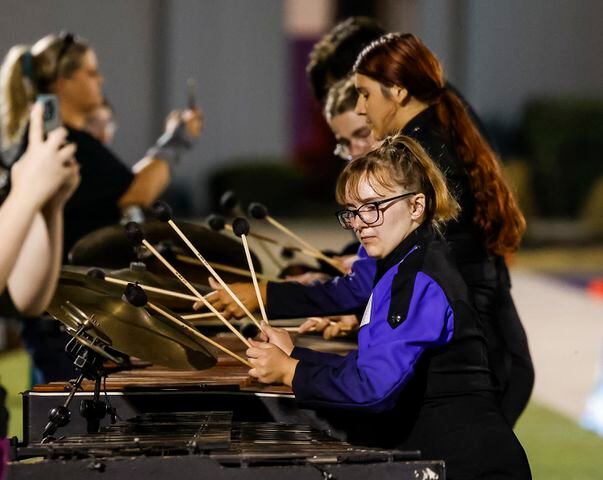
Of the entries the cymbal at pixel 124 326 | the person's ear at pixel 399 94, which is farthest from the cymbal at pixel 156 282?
the person's ear at pixel 399 94

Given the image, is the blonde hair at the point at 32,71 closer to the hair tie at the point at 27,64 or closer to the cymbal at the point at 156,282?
the hair tie at the point at 27,64

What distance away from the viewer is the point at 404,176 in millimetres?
3877

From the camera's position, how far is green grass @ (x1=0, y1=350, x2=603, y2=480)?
21.5ft

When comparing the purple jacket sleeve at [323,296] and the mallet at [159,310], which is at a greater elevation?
the mallet at [159,310]

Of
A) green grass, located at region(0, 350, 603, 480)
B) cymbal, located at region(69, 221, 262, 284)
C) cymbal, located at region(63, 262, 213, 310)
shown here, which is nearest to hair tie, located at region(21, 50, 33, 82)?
cymbal, located at region(69, 221, 262, 284)

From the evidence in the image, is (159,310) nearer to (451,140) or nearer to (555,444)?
(451,140)

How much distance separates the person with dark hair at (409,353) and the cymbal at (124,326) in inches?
8.2

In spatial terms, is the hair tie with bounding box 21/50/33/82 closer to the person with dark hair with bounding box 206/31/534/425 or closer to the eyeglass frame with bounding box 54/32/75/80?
the eyeglass frame with bounding box 54/32/75/80

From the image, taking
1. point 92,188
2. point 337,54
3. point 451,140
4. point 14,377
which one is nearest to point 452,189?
point 451,140

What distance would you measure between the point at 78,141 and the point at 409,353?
8.88ft

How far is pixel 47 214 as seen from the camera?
10.3 feet

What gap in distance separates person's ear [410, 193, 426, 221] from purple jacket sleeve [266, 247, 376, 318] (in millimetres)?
798

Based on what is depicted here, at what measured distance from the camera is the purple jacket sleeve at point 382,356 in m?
3.61

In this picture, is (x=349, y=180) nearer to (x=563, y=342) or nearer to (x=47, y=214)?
(x=47, y=214)
